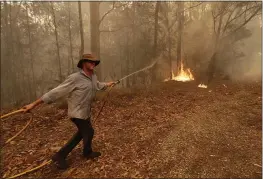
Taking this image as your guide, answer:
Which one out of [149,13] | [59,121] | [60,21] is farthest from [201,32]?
[59,121]

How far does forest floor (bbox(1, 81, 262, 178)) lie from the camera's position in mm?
5273

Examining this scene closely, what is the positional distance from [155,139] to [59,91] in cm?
310

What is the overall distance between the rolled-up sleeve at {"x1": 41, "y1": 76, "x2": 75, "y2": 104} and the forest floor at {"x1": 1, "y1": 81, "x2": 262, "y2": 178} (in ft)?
5.57

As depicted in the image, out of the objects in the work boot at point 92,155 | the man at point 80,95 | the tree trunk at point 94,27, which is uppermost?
the tree trunk at point 94,27

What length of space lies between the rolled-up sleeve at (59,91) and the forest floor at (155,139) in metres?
1.70

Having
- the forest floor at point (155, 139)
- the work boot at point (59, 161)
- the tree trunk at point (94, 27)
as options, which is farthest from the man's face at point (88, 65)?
the tree trunk at point (94, 27)

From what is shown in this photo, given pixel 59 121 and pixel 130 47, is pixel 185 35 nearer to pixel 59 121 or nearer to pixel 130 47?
pixel 130 47

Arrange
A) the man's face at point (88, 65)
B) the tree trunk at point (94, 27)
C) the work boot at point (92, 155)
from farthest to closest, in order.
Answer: the tree trunk at point (94, 27) → the work boot at point (92, 155) → the man's face at point (88, 65)

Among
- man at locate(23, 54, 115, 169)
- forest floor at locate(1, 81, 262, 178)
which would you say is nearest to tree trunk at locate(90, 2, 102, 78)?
forest floor at locate(1, 81, 262, 178)

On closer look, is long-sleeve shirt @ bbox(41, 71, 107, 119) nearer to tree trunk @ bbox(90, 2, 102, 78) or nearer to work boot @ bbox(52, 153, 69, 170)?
work boot @ bbox(52, 153, 69, 170)

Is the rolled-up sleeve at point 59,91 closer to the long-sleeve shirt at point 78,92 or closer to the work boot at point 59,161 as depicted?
the long-sleeve shirt at point 78,92

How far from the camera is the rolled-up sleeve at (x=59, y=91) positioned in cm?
473

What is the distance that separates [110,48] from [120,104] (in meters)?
23.2

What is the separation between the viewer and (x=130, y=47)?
26312mm
